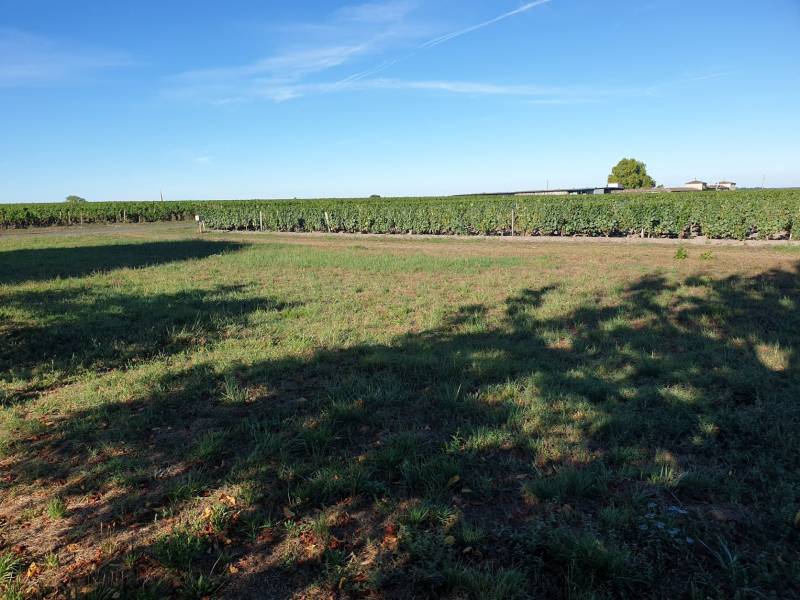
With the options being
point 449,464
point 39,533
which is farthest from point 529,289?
point 39,533

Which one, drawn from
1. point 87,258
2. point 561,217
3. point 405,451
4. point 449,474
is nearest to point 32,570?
point 405,451

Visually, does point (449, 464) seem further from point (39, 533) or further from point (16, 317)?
point (16, 317)

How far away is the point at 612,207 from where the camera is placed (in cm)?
2138

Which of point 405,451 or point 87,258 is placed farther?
point 87,258

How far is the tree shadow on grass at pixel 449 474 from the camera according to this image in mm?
2533

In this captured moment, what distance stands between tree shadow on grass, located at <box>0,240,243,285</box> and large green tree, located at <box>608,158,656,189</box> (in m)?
93.7

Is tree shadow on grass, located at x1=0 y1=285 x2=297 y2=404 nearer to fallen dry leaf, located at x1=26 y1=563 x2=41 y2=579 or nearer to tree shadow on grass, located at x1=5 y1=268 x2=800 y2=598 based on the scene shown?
tree shadow on grass, located at x1=5 y1=268 x2=800 y2=598

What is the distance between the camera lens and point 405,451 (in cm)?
371

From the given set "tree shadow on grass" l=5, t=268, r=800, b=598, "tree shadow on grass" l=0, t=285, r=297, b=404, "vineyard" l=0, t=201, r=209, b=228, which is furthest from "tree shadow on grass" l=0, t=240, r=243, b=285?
"vineyard" l=0, t=201, r=209, b=228

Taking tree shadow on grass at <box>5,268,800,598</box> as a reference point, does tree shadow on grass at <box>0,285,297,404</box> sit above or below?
above

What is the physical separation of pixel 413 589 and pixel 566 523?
1.02 m

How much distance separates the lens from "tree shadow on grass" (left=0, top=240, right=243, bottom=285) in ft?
42.3

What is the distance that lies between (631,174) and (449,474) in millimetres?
106603

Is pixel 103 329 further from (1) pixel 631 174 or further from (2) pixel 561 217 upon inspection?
(1) pixel 631 174
